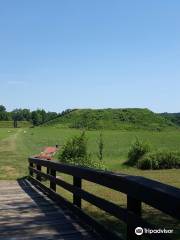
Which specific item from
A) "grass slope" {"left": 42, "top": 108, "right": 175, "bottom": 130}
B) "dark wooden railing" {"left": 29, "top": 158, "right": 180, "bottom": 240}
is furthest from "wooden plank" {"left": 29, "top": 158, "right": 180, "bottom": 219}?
"grass slope" {"left": 42, "top": 108, "right": 175, "bottom": 130}

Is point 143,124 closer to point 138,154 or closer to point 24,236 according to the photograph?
point 138,154

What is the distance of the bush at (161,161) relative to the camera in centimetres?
1852

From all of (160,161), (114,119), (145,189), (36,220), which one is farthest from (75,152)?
(114,119)

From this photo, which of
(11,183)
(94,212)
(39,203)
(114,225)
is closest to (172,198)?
(114,225)

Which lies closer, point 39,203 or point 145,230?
point 145,230

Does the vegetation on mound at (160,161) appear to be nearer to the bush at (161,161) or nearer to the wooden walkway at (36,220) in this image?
the bush at (161,161)

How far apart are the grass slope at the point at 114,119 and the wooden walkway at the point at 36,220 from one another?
113095 mm

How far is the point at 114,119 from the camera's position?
143 meters

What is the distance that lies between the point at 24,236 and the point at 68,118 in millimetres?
145952

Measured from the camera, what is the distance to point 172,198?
4133 mm

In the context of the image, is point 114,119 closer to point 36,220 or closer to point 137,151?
point 137,151

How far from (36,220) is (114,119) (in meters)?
136

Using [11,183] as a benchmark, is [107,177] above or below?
above

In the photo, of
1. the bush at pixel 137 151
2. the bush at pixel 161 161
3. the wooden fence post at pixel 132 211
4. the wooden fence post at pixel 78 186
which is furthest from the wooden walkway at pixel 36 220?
the bush at pixel 137 151
